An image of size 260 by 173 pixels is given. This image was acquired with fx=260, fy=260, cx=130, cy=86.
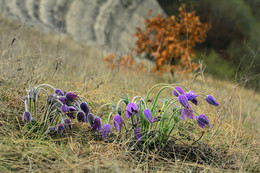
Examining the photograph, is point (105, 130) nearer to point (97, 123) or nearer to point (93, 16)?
point (97, 123)

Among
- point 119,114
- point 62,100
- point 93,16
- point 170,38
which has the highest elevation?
point 93,16

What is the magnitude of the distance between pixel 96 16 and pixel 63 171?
22.5 ft

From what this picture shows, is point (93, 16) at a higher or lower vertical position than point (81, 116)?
higher

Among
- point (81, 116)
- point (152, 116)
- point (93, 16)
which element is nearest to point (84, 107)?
point (81, 116)

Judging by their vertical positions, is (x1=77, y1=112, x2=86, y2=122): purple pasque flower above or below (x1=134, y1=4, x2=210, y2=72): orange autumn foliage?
below

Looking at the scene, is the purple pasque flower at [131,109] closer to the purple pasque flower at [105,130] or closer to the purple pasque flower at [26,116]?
the purple pasque flower at [105,130]

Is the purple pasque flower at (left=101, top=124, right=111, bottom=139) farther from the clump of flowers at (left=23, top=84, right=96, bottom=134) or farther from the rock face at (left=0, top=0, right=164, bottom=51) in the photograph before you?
the rock face at (left=0, top=0, right=164, bottom=51)

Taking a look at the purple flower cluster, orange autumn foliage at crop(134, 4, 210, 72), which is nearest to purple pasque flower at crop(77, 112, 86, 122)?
the purple flower cluster

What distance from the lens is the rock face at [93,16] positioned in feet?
23.8

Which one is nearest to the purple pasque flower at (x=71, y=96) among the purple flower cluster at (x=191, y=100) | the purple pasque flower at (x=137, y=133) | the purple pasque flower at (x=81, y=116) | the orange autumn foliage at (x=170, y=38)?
the purple pasque flower at (x=81, y=116)

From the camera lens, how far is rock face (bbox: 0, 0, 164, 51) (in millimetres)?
7250

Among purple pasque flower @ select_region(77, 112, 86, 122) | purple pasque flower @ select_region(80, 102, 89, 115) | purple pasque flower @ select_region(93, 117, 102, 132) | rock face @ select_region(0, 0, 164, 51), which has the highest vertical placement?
rock face @ select_region(0, 0, 164, 51)

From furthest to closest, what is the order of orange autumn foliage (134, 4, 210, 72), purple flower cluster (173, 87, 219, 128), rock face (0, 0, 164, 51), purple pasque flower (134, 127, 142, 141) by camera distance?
rock face (0, 0, 164, 51), orange autumn foliage (134, 4, 210, 72), purple pasque flower (134, 127, 142, 141), purple flower cluster (173, 87, 219, 128)

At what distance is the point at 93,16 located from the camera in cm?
766
